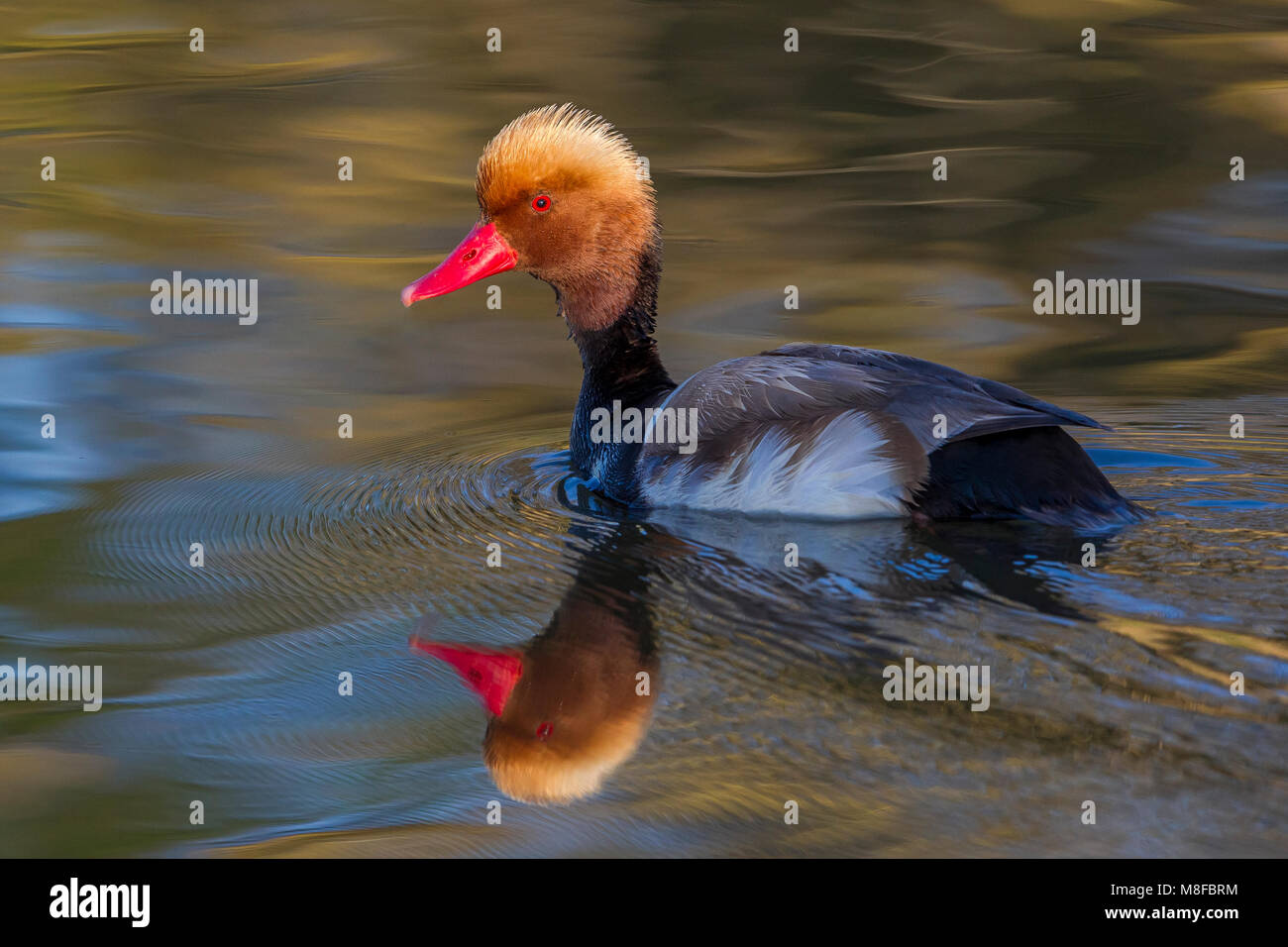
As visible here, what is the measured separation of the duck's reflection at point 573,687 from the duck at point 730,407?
2.12 ft

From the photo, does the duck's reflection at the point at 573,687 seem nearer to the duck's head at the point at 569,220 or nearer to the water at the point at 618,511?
the water at the point at 618,511

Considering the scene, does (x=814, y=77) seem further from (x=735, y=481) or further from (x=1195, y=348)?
(x=735, y=481)

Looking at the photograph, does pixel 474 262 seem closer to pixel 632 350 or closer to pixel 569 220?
pixel 569 220

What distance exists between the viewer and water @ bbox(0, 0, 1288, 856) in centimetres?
371

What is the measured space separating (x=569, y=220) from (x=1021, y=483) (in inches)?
87.3

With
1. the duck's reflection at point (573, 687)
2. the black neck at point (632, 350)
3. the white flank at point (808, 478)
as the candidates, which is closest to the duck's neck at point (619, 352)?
the black neck at point (632, 350)

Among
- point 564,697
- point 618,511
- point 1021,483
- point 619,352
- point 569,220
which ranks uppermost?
point 569,220

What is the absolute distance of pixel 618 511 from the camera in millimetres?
5766

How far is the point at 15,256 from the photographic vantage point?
9.12 meters

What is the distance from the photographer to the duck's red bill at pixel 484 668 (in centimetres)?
433

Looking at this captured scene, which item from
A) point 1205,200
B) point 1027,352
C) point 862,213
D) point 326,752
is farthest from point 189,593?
point 1205,200

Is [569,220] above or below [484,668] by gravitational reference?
above

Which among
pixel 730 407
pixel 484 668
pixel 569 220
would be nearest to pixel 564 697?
pixel 484 668

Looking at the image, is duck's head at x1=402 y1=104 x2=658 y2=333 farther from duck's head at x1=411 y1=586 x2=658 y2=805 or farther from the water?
duck's head at x1=411 y1=586 x2=658 y2=805
